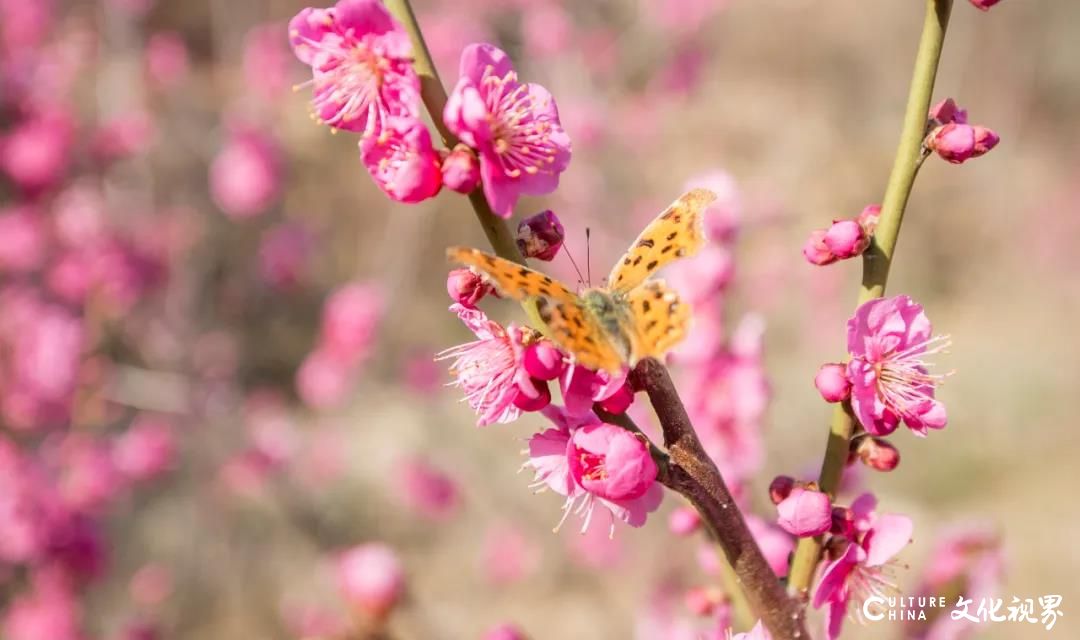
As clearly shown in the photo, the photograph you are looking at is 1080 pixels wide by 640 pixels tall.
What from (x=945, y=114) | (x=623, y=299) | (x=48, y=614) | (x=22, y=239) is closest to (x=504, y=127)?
(x=623, y=299)

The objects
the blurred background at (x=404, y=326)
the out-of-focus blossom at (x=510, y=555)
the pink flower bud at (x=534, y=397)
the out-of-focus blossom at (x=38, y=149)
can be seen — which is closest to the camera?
the pink flower bud at (x=534, y=397)

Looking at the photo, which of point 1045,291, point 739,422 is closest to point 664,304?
point 739,422

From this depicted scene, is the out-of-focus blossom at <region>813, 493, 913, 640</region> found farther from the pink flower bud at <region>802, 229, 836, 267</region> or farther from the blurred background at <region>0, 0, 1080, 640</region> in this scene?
the pink flower bud at <region>802, 229, 836, 267</region>

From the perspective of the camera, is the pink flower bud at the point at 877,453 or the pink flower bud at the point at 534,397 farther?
the pink flower bud at the point at 877,453

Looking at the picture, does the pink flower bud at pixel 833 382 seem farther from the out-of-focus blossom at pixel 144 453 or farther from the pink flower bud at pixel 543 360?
the out-of-focus blossom at pixel 144 453

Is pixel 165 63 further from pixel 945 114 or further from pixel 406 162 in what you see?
pixel 945 114

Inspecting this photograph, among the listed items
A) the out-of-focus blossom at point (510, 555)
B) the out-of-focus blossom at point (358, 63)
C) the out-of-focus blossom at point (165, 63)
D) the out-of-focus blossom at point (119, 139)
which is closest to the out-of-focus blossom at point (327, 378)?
the out-of-focus blossom at point (510, 555)

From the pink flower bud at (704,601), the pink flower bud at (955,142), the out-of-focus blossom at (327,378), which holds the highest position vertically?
the pink flower bud at (955,142)
